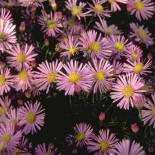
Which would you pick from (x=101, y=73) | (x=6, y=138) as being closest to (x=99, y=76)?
(x=101, y=73)

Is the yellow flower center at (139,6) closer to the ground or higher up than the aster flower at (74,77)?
higher up

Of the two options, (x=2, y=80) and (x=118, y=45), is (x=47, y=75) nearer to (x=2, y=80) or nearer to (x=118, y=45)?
(x=2, y=80)

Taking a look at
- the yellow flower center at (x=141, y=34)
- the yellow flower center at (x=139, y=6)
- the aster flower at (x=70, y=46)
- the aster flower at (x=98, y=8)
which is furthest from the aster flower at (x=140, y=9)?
the aster flower at (x=70, y=46)

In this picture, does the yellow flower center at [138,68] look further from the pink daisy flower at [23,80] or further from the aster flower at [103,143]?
the pink daisy flower at [23,80]

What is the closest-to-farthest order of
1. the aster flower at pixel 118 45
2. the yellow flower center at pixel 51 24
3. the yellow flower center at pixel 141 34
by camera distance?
the aster flower at pixel 118 45 → the yellow flower center at pixel 51 24 → the yellow flower center at pixel 141 34

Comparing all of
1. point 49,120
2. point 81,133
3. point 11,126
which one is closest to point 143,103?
→ point 81,133

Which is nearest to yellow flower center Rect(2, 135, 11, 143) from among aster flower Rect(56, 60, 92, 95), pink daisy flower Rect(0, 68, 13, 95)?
pink daisy flower Rect(0, 68, 13, 95)
